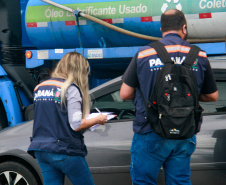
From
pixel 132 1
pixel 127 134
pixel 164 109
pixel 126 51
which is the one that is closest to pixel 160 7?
pixel 132 1

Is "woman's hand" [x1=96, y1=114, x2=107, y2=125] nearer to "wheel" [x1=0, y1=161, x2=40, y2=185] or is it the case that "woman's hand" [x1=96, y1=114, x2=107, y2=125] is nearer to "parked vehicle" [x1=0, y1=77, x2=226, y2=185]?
"parked vehicle" [x1=0, y1=77, x2=226, y2=185]

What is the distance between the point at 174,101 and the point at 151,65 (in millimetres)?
292

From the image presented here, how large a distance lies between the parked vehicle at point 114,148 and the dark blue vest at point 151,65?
32.2 inches

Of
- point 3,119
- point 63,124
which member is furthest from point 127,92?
point 3,119

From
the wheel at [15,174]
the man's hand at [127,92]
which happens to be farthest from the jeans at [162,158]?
the wheel at [15,174]

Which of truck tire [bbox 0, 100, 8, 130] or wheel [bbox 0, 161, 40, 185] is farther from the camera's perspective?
truck tire [bbox 0, 100, 8, 130]

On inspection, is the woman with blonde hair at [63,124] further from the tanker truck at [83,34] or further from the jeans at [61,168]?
the tanker truck at [83,34]

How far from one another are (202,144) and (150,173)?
2.86 ft

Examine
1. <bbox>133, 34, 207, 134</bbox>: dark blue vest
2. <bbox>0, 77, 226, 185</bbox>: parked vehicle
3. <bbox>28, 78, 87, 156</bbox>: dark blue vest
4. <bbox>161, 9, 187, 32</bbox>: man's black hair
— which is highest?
<bbox>161, 9, 187, 32</bbox>: man's black hair

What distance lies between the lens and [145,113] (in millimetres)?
2986

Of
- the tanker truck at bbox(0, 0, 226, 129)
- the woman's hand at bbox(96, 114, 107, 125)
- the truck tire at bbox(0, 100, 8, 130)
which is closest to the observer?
the woman's hand at bbox(96, 114, 107, 125)

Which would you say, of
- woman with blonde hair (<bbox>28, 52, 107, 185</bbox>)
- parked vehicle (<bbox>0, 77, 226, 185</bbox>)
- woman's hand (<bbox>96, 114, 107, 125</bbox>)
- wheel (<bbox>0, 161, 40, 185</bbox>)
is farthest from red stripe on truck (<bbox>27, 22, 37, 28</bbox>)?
woman's hand (<bbox>96, 114, 107, 125</bbox>)

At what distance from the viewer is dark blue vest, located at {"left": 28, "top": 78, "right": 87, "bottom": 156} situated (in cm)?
297

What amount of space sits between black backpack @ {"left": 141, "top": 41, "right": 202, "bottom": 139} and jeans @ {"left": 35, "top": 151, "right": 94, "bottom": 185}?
1.99ft
